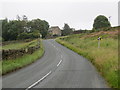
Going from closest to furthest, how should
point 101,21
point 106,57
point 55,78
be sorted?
point 55,78, point 106,57, point 101,21

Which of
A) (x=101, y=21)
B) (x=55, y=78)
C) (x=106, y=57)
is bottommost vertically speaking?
(x=55, y=78)

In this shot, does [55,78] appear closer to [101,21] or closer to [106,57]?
[106,57]

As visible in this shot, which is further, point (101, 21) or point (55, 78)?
point (101, 21)

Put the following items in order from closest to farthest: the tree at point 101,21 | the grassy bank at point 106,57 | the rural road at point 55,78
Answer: the rural road at point 55,78 < the grassy bank at point 106,57 < the tree at point 101,21

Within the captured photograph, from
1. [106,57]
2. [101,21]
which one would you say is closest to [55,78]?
[106,57]

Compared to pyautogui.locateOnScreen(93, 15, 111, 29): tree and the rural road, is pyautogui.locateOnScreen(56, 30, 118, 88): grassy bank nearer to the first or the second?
the rural road

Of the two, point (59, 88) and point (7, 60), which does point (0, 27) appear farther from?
point (59, 88)

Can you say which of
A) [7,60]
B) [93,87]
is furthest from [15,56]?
[93,87]

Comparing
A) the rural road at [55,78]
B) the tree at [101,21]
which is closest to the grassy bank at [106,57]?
the rural road at [55,78]

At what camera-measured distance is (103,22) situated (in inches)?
3514

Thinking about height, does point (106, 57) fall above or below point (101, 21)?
below

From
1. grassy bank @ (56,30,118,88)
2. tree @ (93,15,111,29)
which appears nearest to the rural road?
grassy bank @ (56,30,118,88)

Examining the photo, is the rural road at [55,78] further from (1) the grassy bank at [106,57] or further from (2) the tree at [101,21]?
(2) the tree at [101,21]

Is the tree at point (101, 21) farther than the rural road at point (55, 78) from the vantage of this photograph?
Yes
